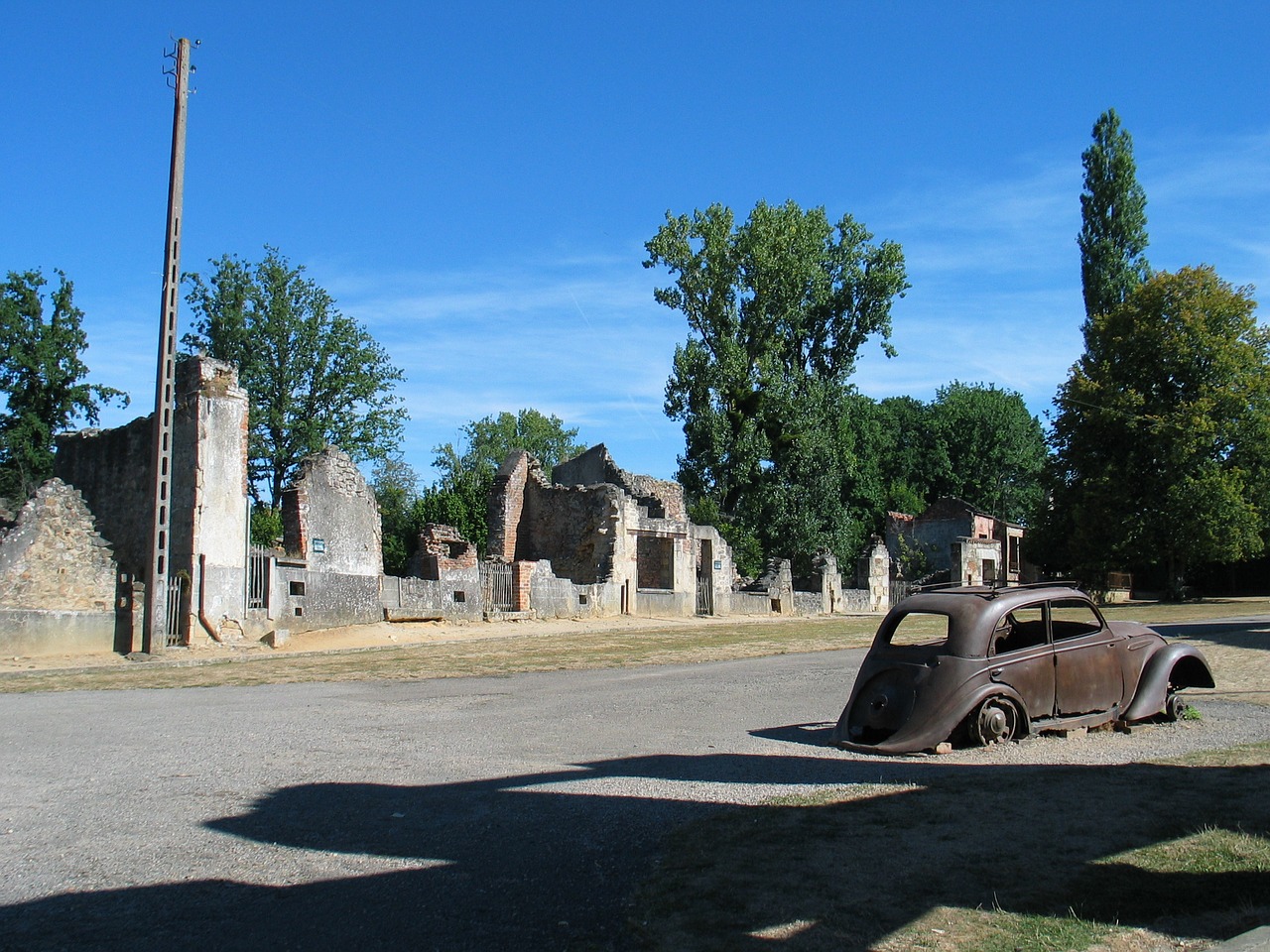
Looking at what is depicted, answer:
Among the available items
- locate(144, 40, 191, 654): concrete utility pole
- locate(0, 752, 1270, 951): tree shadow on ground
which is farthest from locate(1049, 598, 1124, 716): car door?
locate(144, 40, 191, 654): concrete utility pole

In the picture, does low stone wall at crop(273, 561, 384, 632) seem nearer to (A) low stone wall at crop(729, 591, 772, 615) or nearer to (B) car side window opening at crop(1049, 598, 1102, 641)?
(A) low stone wall at crop(729, 591, 772, 615)

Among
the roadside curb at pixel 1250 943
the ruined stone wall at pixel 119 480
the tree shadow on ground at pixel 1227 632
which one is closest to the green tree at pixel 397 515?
the ruined stone wall at pixel 119 480

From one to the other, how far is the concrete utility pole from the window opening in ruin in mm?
17190

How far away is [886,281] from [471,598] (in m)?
26.3

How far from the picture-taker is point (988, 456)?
233ft

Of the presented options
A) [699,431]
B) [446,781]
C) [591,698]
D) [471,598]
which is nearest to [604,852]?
[446,781]

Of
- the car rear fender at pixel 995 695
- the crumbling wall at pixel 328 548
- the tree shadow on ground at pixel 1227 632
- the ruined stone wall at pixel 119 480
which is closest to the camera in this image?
the car rear fender at pixel 995 695

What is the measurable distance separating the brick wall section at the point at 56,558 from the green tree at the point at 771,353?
25.9 m

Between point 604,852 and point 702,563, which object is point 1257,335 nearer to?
point 702,563

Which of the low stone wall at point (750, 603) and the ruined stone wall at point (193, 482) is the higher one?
the ruined stone wall at point (193, 482)

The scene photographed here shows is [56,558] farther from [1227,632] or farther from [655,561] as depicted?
[1227,632]

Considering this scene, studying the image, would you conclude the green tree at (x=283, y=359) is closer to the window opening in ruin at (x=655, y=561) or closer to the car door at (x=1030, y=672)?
the window opening in ruin at (x=655, y=561)

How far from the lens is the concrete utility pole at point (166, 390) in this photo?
65.5 ft

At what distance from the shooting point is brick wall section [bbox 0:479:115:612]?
20.1 m
